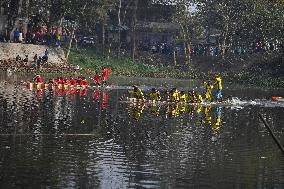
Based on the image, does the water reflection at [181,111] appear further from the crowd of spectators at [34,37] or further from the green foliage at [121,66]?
the green foliage at [121,66]

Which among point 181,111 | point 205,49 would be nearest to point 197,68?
point 205,49

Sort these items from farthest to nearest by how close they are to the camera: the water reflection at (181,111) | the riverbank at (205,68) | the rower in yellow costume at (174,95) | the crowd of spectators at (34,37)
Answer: the riverbank at (205,68) < the crowd of spectators at (34,37) < the rower in yellow costume at (174,95) < the water reflection at (181,111)

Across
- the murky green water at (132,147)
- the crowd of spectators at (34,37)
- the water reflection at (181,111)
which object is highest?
the crowd of spectators at (34,37)

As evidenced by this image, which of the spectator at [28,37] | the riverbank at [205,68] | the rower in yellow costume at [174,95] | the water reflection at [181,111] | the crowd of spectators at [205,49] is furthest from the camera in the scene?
the crowd of spectators at [205,49]

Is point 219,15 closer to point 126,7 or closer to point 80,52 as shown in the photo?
point 126,7

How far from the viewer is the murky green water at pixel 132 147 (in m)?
21.8

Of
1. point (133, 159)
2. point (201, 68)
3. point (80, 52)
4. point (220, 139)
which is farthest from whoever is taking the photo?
point (201, 68)

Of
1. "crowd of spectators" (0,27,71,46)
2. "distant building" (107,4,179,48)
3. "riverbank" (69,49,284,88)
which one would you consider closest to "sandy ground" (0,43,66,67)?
"crowd of spectators" (0,27,71,46)

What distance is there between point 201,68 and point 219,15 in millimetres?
10579

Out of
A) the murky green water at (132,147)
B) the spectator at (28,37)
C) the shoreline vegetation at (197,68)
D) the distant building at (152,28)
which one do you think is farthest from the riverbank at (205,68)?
the murky green water at (132,147)

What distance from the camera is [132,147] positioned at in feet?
91.5

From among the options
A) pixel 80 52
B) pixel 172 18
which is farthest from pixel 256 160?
pixel 172 18

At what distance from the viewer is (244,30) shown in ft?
314

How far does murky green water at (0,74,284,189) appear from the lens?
21812 mm
